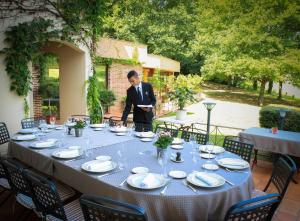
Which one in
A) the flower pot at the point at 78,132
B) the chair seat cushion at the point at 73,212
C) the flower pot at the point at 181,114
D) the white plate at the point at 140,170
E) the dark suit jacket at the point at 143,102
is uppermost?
the dark suit jacket at the point at 143,102

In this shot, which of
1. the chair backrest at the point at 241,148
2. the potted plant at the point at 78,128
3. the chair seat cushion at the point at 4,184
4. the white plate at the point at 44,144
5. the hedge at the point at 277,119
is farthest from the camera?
the hedge at the point at 277,119

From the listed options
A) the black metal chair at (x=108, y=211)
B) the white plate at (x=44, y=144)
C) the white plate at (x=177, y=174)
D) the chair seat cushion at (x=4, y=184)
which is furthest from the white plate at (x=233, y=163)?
the chair seat cushion at (x=4, y=184)

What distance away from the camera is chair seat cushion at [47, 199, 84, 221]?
2174 millimetres

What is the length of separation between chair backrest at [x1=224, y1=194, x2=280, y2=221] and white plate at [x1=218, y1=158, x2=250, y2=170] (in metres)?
0.56

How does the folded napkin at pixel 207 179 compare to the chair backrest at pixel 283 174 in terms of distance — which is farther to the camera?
the chair backrest at pixel 283 174

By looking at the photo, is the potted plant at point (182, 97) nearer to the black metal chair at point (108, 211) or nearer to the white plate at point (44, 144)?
the white plate at point (44, 144)

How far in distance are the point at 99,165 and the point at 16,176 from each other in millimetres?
778

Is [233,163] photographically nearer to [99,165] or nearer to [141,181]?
[141,181]

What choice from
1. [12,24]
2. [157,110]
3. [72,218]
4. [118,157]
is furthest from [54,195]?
[157,110]

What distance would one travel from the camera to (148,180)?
2094 millimetres

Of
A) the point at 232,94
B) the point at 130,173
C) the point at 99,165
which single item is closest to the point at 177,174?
the point at 130,173

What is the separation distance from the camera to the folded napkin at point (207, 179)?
207cm

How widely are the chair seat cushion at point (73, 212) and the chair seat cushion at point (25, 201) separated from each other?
32cm

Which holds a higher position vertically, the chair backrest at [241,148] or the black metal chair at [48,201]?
the chair backrest at [241,148]
